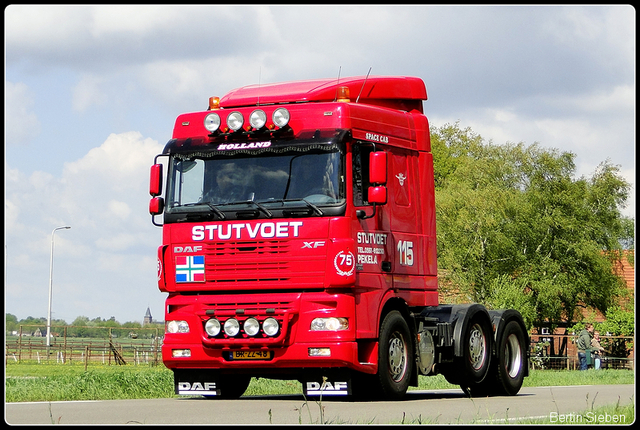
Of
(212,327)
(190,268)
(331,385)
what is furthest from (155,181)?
(331,385)

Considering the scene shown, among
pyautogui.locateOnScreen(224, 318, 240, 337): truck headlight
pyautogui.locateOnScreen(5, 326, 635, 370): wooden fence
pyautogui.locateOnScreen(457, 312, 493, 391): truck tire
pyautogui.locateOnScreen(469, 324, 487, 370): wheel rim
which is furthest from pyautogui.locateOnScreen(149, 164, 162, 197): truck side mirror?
pyautogui.locateOnScreen(5, 326, 635, 370): wooden fence

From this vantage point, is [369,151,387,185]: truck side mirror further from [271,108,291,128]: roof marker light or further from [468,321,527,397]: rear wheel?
[468,321,527,397]: rear wheel

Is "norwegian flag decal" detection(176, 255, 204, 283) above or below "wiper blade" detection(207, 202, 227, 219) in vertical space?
below

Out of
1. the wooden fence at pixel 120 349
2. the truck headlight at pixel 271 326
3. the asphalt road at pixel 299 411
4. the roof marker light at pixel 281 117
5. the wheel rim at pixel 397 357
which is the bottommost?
the asphalt road at pixel 299 411

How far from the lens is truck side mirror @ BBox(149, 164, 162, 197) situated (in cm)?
1438

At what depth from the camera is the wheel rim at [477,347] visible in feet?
51.9

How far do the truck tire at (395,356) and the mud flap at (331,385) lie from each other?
513 mm

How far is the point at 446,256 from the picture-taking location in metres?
52.6

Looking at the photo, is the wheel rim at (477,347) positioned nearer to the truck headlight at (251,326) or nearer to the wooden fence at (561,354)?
the truck headlight at (251,326)

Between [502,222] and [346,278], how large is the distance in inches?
1620

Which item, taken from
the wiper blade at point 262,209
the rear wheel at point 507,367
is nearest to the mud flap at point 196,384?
the wiper blade at point 262,209

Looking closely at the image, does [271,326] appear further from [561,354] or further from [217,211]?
[561,354]

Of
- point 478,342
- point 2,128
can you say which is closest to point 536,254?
point 478,342

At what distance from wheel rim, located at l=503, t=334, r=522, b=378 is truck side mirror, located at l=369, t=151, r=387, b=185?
4.68m
